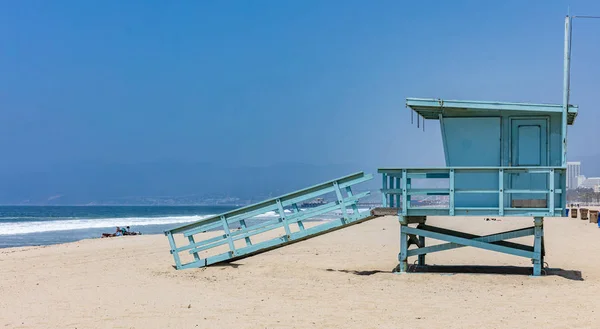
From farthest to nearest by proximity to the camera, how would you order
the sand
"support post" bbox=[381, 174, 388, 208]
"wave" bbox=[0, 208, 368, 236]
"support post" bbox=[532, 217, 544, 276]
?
1. "wave" bbox=[0, 208, 368, 236]
2. "support post" bbox=[381, 174, 388, 208]
3. "support post" bbox=[532, 217, 544, 276]
4. the sand

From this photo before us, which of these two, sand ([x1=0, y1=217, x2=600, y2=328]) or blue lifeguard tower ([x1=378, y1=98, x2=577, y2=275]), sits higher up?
blue lifeguard tower ([x1=378, y1=98, x2=577, y2=275])

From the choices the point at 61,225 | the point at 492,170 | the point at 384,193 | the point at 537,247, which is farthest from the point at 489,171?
the point at 61,225

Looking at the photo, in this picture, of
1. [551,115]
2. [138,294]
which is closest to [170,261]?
[138,294]

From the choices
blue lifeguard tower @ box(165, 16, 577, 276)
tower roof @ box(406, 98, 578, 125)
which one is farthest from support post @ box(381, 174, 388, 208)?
tower roof @ box(406, 98, 578, 125)

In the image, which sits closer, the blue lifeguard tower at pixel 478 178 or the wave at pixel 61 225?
the blue lifeguard tower at pixel 478 178

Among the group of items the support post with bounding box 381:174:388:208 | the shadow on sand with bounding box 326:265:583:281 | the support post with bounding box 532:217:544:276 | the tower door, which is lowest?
the shadow on sand with bounding box 326:265:583:281

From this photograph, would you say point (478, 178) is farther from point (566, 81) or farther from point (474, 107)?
point (566, 81)

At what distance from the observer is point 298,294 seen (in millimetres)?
10797

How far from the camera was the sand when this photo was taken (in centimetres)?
858

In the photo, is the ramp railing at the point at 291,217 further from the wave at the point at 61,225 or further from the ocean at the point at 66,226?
the wave at the point at 61,225

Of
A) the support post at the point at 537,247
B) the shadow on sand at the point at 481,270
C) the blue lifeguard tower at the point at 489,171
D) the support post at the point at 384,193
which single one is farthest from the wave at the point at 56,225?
the support post at the point at 537,247

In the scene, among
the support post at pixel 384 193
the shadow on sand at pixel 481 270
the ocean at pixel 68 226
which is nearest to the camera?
the support post at pixel 384 193

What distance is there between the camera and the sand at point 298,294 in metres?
8.58

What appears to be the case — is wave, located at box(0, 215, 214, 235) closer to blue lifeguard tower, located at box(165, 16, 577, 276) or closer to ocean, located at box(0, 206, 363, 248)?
ocean, located at box(0, 206, 363, 248)
